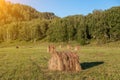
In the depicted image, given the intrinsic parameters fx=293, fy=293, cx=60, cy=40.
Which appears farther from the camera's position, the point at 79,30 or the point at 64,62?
the point at 79,30

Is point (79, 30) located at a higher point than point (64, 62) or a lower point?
higher

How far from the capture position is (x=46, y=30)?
461ft

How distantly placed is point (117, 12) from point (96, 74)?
99149mm

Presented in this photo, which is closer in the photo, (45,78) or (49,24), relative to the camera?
(45,78)

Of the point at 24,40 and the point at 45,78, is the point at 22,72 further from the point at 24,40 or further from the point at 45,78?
the point at 24,40

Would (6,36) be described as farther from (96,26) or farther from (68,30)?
(96,26)

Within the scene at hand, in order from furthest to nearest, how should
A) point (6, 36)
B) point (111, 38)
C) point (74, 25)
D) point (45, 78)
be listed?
point (6, 36), point (74, 25), point (111, 38), point (45, 78)

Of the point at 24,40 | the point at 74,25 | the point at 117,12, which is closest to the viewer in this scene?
the point at 117,12

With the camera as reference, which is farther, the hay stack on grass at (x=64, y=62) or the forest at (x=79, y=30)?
the forest at (x=79, y=30)

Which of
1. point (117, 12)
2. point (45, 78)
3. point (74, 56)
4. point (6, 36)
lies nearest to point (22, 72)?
point (45, 78)

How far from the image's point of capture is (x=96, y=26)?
11700 cm

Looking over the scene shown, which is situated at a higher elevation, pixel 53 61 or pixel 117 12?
pixel 117 12

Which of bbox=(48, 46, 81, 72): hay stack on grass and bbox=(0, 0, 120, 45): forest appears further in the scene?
→ bbox=(0, 0, 120, 45): forest

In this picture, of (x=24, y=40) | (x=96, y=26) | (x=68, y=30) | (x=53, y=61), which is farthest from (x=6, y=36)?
(x=53, y=61)
